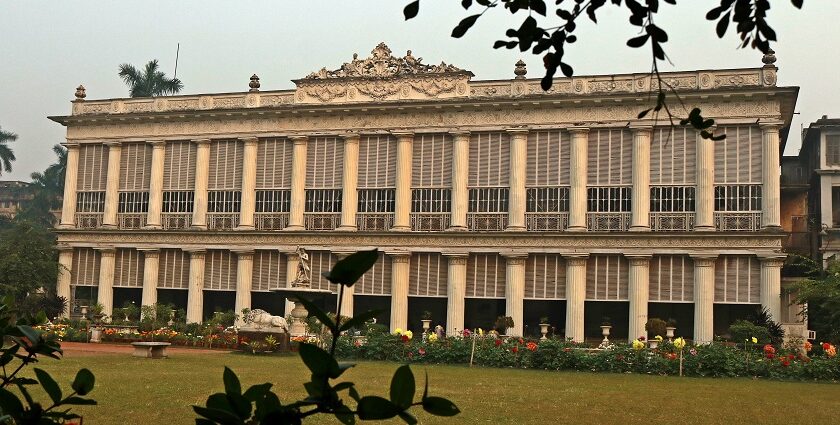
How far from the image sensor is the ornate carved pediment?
1543 inches

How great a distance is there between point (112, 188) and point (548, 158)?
20.6m

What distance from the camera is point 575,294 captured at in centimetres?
3675

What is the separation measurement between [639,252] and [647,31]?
32.8m

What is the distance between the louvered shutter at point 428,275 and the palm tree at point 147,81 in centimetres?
2798

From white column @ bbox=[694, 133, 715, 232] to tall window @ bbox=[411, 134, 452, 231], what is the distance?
9.98 m

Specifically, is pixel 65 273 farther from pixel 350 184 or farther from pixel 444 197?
pixel 444 197

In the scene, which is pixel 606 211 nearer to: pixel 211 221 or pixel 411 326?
pixel 411 326

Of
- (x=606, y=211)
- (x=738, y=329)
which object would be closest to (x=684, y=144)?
(x=606, y=211)

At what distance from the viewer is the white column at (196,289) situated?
41.9 metres

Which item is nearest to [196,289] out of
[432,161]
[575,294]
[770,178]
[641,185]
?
[432,161]

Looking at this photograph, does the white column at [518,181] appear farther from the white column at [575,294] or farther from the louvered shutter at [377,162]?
the louvered shutter at [377,162]

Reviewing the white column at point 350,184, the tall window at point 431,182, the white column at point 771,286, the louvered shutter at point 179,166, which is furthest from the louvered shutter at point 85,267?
the white column at point 771,286

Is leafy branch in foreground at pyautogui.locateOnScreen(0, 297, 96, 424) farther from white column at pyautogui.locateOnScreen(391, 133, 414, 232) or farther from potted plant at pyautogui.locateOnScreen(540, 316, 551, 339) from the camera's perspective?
white column at pyautogui.locateOnScreen(391, 133, 414, 232)

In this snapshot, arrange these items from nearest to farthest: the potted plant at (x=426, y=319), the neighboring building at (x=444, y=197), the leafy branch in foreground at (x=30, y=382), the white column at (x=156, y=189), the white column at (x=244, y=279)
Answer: the leafy branch in foreground at (x=30, y=382) → the neighboring building at (x=444, y=197) → the potted plant at (x=426, y=319) → the white column at (x=244, y=279) → the white column at (x=156, y=189)
